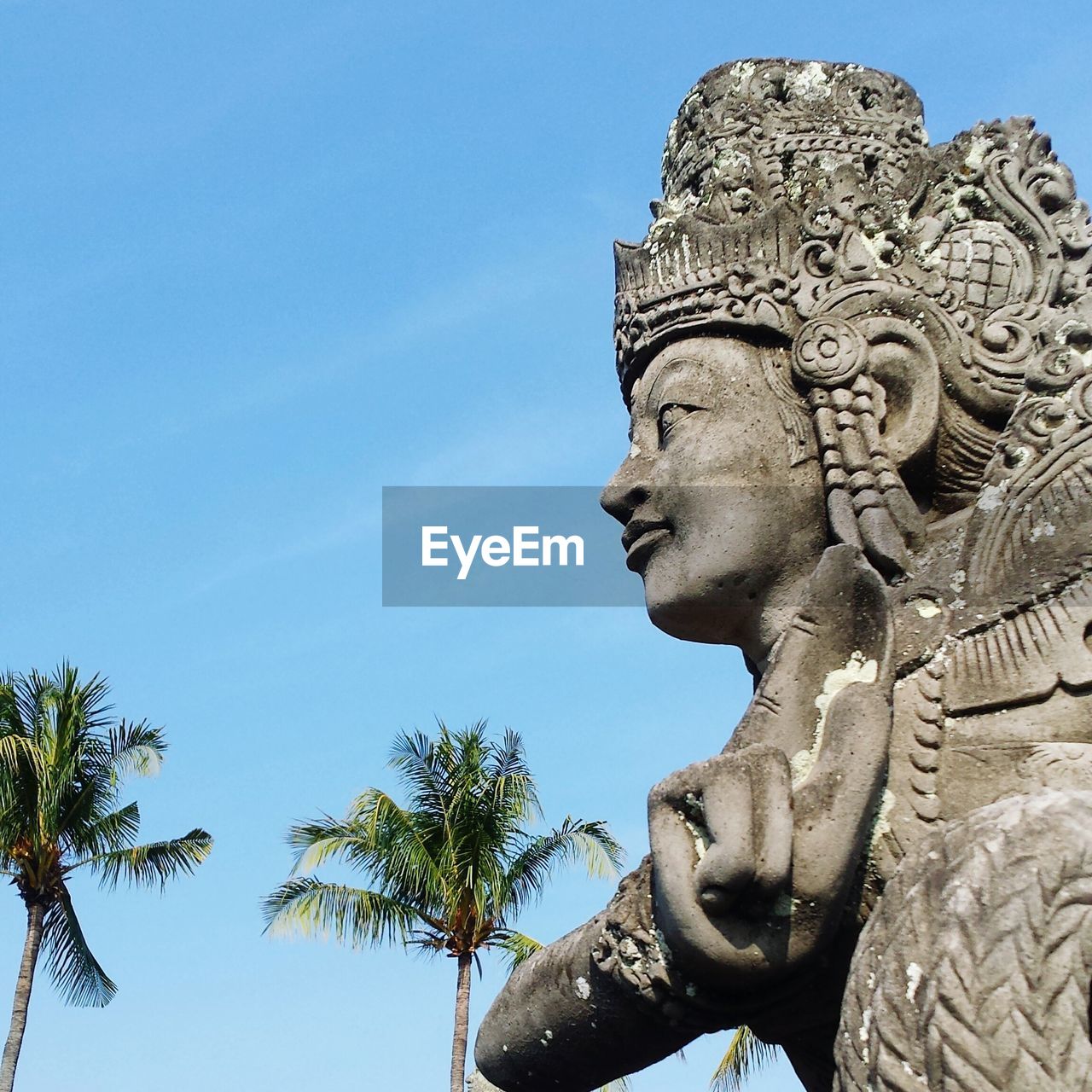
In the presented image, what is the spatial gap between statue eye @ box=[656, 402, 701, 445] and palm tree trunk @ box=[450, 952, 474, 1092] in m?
14.8

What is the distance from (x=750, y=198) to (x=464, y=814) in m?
16.4

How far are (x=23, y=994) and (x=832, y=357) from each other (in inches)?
717

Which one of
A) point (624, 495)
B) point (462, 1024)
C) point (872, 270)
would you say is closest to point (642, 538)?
point (624, 495)

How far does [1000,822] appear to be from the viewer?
4.18 metres

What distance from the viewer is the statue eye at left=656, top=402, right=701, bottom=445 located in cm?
552

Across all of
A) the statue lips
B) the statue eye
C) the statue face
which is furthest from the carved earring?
the statue lips

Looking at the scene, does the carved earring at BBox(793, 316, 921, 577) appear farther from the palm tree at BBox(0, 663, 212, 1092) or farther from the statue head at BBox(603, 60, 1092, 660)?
the palm tree at BBox(0, 663, 212, 1092)

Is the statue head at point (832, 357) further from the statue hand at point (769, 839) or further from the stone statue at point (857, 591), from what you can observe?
the statue hand at point (769, 839)

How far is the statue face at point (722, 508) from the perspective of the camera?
534 centimetres

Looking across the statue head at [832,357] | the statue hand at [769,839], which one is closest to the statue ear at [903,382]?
the statue head at [832,357]

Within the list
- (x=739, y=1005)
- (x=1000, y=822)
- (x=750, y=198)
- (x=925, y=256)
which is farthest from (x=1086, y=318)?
(x=739, y=1005)

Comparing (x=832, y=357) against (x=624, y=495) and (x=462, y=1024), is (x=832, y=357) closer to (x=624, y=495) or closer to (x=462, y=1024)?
(x=624, y=495)

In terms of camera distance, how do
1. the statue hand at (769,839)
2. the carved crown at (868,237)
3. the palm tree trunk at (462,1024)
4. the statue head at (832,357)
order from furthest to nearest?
the palm tree trunk at (462,1024) < the carved crown at (868,237) < the statue head at (832,357) < the statue hand at (769,839)

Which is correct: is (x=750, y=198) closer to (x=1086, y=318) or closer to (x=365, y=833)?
(x=1086, y=318)
